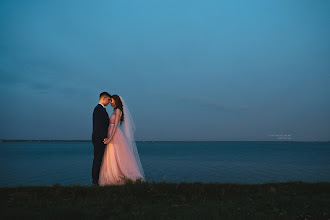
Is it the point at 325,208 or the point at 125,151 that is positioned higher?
the point at 125,151

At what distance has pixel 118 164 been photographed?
8.00 m

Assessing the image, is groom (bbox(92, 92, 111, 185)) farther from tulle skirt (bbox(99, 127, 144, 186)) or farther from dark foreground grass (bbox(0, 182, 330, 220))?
Result: dark foreground grass (bbox(0, 182, 330, 220))

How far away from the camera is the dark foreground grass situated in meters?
4.50

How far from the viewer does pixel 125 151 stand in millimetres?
8250

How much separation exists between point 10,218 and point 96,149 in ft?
12.1

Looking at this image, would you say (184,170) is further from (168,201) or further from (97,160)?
(168,201)

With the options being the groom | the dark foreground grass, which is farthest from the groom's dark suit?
the dark foreground grass

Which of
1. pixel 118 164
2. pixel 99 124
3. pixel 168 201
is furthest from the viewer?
pixel 118 164

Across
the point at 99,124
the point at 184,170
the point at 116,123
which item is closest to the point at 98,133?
the point at 99,124

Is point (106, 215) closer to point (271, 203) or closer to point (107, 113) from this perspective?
point (271, 203)

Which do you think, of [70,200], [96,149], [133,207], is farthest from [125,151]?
[133,207]

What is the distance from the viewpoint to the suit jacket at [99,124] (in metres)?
7.80

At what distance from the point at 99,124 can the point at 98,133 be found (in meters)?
0.29

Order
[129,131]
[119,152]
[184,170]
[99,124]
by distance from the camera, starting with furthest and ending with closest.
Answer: [184,170] → [129,131] → [119,152] → [99,124]
